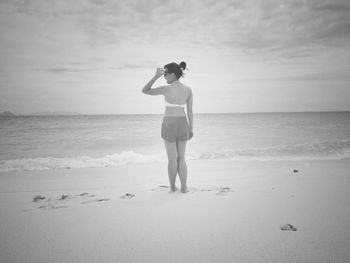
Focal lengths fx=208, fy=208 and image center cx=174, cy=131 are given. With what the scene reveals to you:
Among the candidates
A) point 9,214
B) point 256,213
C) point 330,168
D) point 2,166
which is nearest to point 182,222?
point 256,213

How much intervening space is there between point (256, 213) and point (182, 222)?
107cm

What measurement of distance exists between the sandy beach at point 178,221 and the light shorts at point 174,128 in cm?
106

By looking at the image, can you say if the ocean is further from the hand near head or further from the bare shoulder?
the hand near head

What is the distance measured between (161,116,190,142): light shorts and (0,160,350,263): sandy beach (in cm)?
106

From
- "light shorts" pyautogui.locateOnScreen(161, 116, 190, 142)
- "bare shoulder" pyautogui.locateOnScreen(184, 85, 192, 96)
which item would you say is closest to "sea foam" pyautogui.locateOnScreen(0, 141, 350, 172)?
"light shorts" pyautogui.locateOnScreen(161, 116, 190, 142)

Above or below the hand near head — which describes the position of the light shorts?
below

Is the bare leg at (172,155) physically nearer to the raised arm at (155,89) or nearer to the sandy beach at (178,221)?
the sandy beach at (178,221)

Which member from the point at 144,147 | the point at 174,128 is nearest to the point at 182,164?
the point at 174,128

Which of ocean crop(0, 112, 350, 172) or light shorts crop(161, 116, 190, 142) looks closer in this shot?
light shorts crop(161, 116, 190, 142)

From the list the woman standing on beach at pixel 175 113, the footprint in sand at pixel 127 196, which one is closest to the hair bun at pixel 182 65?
the woman standing on beach at pixel 175 113

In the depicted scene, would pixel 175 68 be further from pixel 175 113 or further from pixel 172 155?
pixel 172 155

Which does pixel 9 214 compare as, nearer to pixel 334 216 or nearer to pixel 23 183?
pixel 23 183

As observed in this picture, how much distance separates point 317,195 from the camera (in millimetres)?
3596

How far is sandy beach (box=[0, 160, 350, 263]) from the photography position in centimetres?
202
